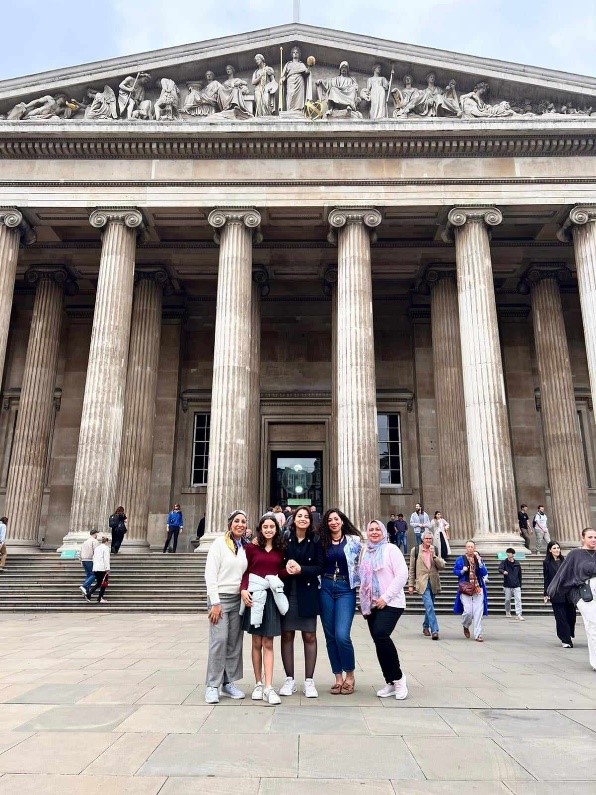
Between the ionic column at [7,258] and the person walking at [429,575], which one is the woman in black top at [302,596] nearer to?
the person walking at [429,575]

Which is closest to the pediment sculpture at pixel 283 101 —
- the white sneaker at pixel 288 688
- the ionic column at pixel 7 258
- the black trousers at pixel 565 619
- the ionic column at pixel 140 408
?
the ionic column at pixel 7 258

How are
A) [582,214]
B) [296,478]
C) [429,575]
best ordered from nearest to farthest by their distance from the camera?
[429,575], [582,214], [296,478]

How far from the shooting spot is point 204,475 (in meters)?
26.4

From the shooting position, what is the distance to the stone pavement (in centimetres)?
397

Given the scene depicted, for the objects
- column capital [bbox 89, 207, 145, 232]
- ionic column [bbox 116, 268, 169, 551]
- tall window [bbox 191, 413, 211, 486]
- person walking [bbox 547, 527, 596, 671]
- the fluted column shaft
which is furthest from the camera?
tall window [bbox 191, 413, 211, 486]

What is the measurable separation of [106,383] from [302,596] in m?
14.4

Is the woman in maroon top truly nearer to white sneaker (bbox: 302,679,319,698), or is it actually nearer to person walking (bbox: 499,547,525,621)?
white sneaker (bbox: 302,679,319,698)

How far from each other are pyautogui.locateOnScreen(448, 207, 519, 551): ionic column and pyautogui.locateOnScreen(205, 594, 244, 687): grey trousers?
1275 cm

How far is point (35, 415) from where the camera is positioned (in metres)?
22.9

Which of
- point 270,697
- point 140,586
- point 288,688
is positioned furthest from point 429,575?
point 140,586

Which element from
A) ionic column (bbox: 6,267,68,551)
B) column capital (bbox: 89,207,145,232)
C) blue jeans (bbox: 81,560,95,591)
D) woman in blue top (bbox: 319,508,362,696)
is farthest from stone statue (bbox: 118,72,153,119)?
woman in blue top (bbox: 319,508,362,696)

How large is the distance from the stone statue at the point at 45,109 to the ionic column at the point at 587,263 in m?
17.8

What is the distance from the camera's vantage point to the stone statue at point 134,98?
69.1 feet

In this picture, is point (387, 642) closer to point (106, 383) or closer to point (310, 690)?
point (310, 690)
